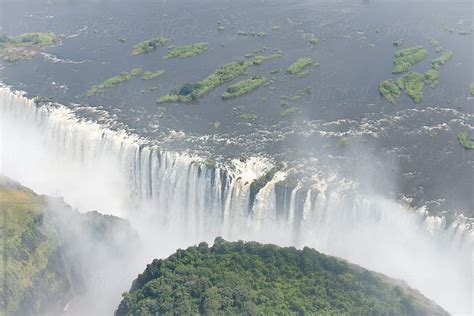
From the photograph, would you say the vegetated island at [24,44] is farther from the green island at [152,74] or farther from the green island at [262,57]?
the green island at [262,57]

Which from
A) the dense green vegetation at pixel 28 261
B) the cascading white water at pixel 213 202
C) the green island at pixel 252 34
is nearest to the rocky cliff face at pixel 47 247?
the dense green vegetation at pixel 28 261

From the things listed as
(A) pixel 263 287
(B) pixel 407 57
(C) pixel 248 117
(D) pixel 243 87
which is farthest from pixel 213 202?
(B) pixel 407 57

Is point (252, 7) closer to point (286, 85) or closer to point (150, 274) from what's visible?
point (286, 85)

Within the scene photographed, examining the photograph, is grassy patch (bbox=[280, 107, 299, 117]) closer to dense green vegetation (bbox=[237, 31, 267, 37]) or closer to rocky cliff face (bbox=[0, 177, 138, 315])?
rocky cliff face (bbox=[0, 177, 138, 315])

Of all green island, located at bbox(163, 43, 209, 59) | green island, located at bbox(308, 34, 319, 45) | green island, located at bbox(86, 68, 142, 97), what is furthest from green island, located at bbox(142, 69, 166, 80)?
green island, located at bbox(308, 34, 319, 45)

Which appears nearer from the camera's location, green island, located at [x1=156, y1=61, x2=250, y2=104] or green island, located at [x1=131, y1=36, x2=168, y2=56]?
green island, located at [x1=156, y1=61, x2=250, y2=104]

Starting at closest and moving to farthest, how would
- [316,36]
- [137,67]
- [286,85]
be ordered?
1. [286,85]
2. [137,67]
3. [316,36]

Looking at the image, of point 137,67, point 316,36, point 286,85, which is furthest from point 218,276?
point 316,36
